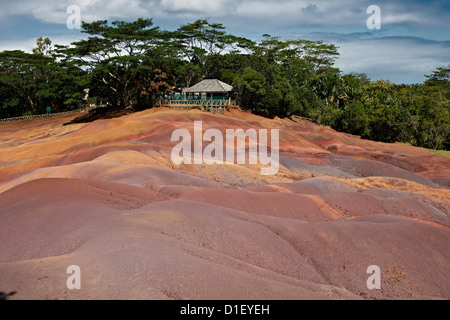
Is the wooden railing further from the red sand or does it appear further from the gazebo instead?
the red sand

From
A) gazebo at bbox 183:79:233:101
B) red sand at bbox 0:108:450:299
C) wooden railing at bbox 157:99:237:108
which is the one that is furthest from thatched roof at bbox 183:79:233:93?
red sand at bbox 0:108:450:299

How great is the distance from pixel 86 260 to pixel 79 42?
5671cm

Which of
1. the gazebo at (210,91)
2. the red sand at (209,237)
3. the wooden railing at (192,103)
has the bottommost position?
the red sand at (209,237)

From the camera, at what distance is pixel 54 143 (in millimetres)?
38750

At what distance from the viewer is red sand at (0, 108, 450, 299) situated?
30.1 feet

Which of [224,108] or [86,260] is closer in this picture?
[86,260]

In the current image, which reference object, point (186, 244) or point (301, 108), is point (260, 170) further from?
point (301, 108)

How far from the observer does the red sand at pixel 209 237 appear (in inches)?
361

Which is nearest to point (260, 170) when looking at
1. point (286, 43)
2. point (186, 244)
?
point (186, 244)

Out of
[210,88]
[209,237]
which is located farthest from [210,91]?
[209,237]

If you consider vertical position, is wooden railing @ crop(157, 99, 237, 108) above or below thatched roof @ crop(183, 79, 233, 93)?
below

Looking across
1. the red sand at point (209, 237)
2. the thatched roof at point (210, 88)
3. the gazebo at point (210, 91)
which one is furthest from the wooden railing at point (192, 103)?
the red sand at point (209, 237)

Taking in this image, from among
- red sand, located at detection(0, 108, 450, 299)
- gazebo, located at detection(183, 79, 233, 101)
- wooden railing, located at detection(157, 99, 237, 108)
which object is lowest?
red sand, located at detection(0, 108, 450, 299)

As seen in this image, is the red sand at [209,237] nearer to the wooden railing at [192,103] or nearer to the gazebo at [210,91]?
the wooden railing at [192,103]
